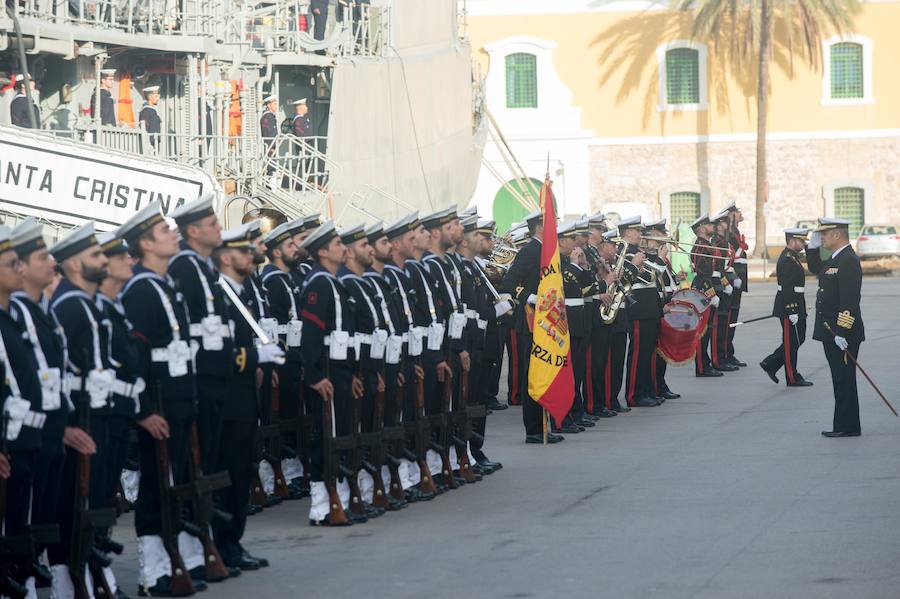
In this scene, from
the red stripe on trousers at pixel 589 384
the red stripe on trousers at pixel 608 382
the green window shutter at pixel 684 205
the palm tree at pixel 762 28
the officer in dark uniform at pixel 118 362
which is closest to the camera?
the officer in dark uniform at pixel 118 362

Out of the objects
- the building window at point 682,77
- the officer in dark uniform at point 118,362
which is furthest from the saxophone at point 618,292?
the building window at point 682,77

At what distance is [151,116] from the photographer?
2555 centimetres

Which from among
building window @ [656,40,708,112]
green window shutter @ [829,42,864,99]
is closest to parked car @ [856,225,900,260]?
green window shutter @ [829,42,864,99]

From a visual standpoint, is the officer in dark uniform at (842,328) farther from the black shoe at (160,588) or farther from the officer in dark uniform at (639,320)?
the black shoe at (160,588)

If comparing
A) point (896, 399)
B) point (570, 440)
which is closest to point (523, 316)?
point (570, 440)

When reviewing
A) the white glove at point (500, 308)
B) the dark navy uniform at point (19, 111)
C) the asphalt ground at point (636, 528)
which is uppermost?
the dark navy uniform at point (19, 111)

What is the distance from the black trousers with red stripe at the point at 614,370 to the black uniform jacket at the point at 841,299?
2938 millimetres

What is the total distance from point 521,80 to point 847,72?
1105cm

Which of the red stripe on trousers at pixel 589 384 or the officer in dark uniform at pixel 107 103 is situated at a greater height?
the officer in dark uniform at pixel 107 103

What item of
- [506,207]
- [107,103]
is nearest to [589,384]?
[107,103]

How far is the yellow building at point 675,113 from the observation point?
56.6m

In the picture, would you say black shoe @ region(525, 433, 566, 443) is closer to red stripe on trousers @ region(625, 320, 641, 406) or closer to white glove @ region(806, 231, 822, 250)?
red stripe on trousers @ region(625, 320, 641, 406)

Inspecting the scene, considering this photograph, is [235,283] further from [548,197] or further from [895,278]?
[895,278]

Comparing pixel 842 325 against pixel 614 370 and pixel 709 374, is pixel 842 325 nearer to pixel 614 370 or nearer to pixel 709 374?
pixel 614 370
